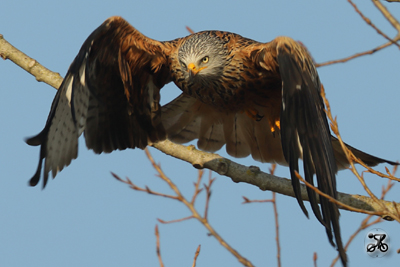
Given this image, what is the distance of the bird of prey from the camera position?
4191 mm

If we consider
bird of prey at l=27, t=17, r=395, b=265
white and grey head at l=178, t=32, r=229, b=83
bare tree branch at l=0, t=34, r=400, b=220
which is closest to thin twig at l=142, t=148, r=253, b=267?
bare tree branch at l=0, t=34, r=400, b=220

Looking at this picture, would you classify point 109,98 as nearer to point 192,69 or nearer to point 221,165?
point 192,69

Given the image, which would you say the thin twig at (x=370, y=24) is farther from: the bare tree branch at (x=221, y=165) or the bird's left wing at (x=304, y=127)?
the bare tree branch at (x=221, y=165)

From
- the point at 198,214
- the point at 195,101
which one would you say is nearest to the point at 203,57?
the point at 195,101

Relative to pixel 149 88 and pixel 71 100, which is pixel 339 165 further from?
pixel 71 100

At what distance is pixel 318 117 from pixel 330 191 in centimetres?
60

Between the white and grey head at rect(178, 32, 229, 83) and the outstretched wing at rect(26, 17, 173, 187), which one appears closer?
the outstretched wing at rect(26, 17, 173, 187)

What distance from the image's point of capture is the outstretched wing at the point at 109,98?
4.59 m

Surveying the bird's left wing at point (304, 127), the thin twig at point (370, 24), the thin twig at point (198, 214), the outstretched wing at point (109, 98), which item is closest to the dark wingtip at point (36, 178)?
the outstretched wing at point (109, 98)

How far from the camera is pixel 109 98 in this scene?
545 centimetres

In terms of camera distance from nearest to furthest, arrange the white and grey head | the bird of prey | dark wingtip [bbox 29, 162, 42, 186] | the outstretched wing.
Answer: the bird of prey
dark wingtip [bbox 29, 162, 42, 186]
the outstretched wing
the white and grey head

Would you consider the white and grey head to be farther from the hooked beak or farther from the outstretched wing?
the outstretched wing

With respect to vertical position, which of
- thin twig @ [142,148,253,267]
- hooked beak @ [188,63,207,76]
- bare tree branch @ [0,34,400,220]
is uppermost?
hooked beak @ [188,63,207,76]

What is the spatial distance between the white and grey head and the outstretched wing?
0.32 metres
